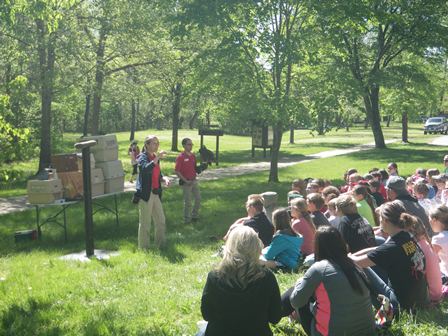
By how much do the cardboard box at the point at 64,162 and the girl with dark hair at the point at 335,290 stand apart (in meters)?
7.47

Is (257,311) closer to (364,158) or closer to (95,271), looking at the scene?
(95,271)

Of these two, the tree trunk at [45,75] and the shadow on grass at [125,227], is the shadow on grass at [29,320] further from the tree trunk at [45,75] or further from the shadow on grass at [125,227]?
the tree trunk at [45,75]

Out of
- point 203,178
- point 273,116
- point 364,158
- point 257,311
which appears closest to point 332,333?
point 257,311

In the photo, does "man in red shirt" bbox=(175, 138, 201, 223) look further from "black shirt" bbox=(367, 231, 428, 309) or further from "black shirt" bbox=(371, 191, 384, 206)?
"black shirt" bbox=(367, 231, 428, 309)

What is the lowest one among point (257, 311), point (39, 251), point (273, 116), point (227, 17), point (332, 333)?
point (39, 251)

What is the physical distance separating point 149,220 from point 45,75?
11.1 m

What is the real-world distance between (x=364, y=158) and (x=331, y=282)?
2339 cm

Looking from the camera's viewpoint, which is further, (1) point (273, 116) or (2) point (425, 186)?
(1) point (273, 116)

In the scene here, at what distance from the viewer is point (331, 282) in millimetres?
3980

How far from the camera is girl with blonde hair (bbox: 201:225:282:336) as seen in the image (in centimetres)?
368

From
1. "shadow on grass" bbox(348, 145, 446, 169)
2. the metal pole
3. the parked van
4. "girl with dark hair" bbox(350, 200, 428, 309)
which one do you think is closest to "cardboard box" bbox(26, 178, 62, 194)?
the metal pole

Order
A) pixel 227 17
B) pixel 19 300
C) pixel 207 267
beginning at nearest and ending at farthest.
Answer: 1. pixel 19 300
2. pixel 207 267
3. pixel 227 17

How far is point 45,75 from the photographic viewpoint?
17.9 metres

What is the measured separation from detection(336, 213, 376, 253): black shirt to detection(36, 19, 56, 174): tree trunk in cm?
1249
